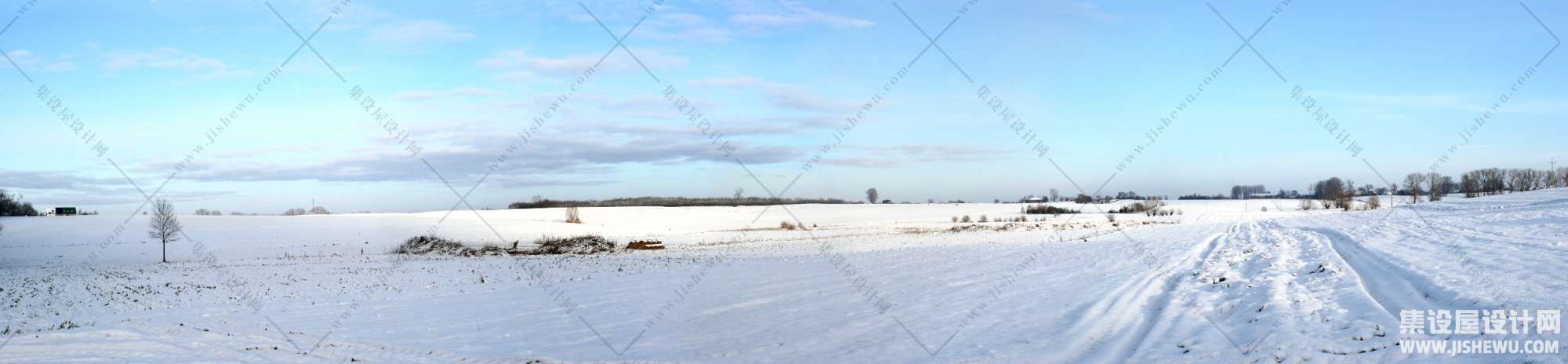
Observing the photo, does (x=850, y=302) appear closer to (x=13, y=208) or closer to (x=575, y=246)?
(x=575, y=246)

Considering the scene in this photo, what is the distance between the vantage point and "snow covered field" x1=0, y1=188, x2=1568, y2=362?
10.3m

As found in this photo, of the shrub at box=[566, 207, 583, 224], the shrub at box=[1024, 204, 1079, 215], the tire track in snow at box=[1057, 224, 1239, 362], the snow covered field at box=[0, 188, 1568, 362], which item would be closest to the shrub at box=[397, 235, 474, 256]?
the snow covered field at box=[0, 188, 1568, 362]

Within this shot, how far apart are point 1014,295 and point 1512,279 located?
23.4 feet

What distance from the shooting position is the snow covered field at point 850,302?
10.3 meters

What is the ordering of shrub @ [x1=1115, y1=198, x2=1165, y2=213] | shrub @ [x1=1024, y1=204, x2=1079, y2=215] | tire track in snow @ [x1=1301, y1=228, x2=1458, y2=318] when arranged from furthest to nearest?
shrub @ [x1=1024, y1=204, x2=1079, y2=215] < shrub @ [x1=1115, y1=198, x2=1165, y2=213] < tire track in snow @ [x1=1301, y1=228, x2=1458, y2=318]

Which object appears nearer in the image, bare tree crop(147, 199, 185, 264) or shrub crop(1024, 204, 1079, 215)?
bare tree crop(147, 199, 185, 264)

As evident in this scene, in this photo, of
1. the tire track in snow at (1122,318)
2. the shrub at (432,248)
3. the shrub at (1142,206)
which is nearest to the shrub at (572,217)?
the shrub at (432,248)

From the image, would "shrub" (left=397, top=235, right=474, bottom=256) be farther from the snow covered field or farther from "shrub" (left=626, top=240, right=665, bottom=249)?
"shrub" (left=626, top=240, right=665, bottom=249)

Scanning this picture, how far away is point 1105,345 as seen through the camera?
10328mm

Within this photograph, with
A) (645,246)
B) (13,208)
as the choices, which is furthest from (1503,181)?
(13,208)

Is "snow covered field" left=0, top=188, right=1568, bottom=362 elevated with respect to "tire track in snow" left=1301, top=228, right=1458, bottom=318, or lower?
lower

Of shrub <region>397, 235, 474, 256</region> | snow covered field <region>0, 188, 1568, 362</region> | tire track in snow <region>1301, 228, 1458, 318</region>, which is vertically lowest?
shrub <region>397, 235, 474, 256</region>

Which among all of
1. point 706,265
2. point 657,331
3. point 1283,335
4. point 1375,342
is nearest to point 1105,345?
point 1283,335

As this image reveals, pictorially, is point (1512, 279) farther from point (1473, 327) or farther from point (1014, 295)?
point (1014, 295)
